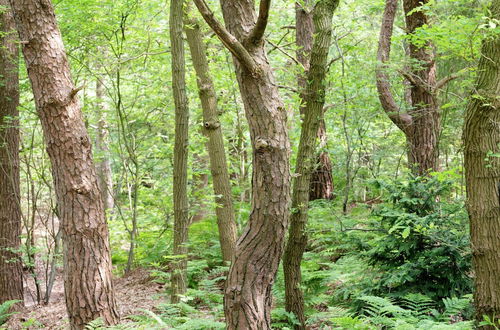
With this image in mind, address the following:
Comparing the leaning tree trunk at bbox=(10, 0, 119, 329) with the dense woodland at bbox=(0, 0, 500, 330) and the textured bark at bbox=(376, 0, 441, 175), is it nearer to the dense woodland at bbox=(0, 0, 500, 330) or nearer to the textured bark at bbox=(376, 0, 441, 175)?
the dense woodland at bbox=(0, 0, 500, 330)

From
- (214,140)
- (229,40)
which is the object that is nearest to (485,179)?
(229,40)

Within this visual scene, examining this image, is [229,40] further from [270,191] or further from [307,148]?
[307,148]

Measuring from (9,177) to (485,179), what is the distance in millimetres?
7262

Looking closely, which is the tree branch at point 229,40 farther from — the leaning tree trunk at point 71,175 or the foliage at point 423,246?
the foliage at point 423,246

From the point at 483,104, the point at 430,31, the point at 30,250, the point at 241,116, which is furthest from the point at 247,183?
the point at 483,104

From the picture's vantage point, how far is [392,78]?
910cm

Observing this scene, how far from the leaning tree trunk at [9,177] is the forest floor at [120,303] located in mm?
535

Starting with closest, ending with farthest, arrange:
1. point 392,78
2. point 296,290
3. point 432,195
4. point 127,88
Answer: point 296,290
point 432,195
point 392,78
point 127,88

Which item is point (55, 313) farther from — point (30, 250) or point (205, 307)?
point (205, 307)

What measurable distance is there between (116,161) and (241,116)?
22.5 feet

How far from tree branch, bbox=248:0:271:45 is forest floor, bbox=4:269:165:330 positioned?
3.88m

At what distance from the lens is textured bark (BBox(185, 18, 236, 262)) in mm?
7590

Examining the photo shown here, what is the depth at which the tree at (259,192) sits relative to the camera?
3.60 metres

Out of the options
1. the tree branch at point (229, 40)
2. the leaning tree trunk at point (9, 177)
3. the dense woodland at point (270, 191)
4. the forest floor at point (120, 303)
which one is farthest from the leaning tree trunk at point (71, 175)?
the leaning tree trunk at point (9, 177)
